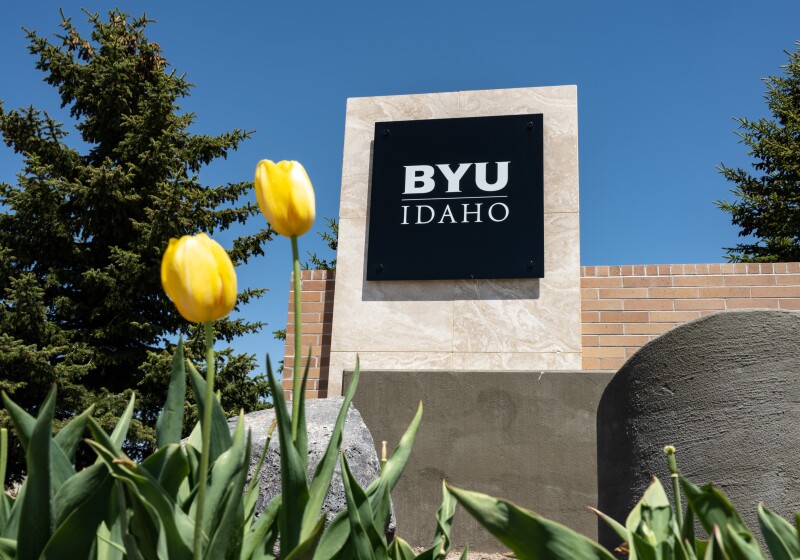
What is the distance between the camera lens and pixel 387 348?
5422mm

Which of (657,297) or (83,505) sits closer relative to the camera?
(83,505)

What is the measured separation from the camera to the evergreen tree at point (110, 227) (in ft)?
31.3

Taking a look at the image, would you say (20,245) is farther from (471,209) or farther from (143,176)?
(471,209)

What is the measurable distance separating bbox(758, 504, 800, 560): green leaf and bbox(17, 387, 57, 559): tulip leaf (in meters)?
0.76

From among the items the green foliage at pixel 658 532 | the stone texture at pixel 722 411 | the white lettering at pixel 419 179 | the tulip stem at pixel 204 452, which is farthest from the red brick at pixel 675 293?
the tulip stem at pixel 204 452

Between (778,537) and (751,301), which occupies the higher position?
(751,301)

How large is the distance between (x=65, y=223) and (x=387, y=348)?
6.86 m

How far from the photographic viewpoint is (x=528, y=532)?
2.37 feet

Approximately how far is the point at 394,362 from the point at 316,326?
729mm

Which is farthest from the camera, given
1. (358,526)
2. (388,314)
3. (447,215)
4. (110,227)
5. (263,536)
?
(110,227)

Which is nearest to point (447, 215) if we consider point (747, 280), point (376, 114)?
point (376, 114)

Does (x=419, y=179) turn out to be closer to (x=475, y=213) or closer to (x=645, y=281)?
(x=475, y=213)

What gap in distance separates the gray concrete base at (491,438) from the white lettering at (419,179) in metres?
1.64

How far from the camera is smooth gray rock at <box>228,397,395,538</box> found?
2.91 m
